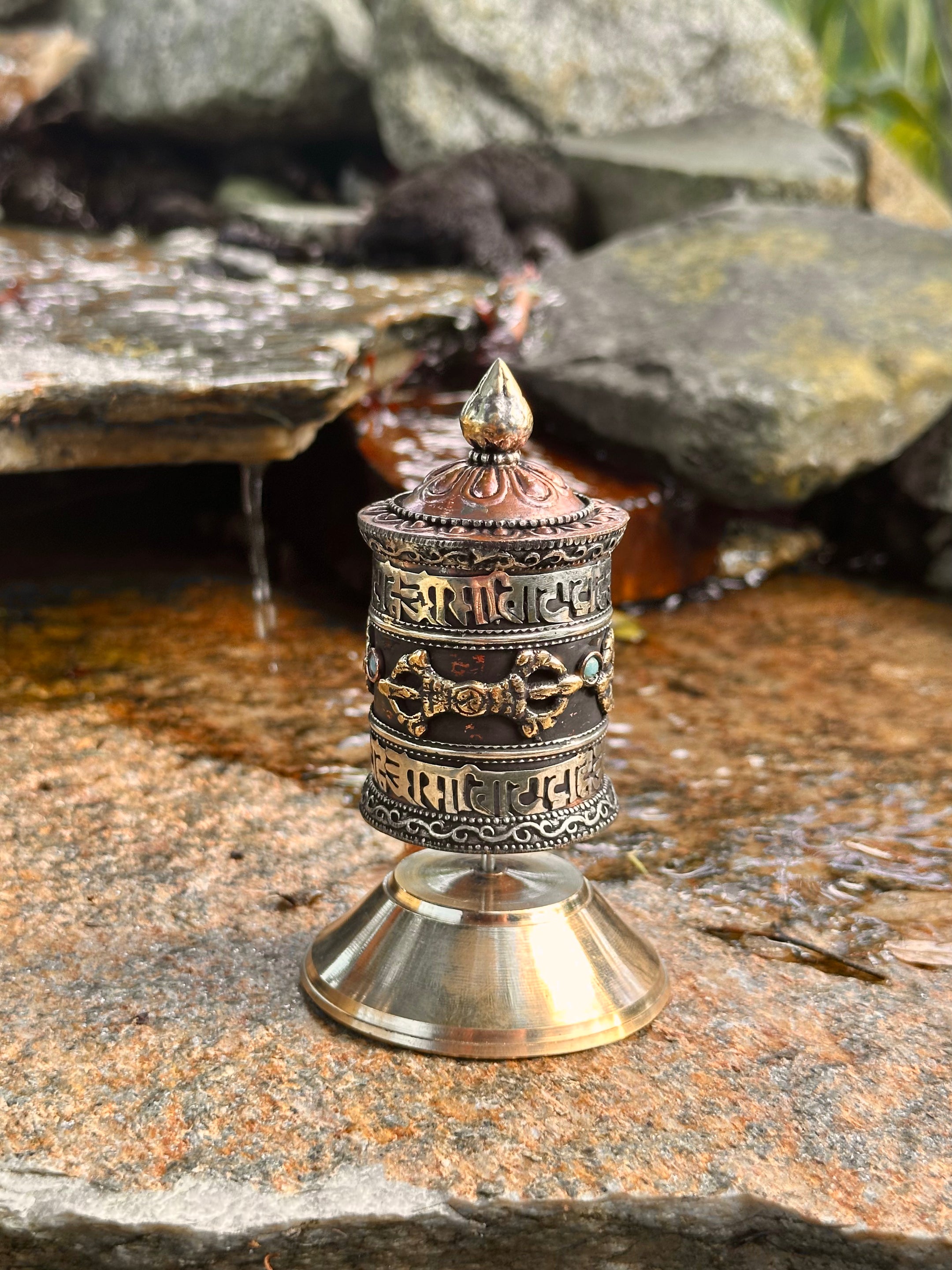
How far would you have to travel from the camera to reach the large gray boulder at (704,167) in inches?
229

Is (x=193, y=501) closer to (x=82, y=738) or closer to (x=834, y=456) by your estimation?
(x=82, y=738)

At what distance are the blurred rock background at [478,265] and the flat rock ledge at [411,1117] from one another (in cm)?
160

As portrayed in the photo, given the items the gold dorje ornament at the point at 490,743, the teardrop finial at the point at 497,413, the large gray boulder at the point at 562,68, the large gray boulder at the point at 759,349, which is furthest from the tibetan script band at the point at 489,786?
the large gray boulder at the point at 562,68

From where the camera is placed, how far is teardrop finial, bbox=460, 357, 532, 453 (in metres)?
1.96

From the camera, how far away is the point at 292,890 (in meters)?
2.53

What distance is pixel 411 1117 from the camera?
1888 millimetres

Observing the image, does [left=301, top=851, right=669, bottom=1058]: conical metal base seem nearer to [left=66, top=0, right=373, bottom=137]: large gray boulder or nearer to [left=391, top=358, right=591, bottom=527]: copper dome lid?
[left=391, top=358, right=591, bottom=527]: copper dome lid

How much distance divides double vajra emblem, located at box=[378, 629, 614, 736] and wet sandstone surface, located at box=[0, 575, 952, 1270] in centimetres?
53

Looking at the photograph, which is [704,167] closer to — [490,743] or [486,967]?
[490,743]

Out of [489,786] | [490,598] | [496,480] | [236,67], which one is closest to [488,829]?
[489,786]

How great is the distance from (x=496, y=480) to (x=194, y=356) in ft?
6.22

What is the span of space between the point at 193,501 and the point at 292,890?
2.40 m

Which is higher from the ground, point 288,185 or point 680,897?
point 288,185

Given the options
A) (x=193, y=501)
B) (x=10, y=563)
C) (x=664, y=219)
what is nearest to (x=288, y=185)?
(x=664, y=219)
